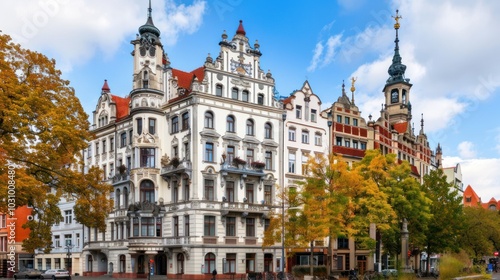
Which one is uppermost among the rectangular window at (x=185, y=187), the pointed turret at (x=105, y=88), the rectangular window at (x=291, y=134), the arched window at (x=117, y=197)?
the pointed turret at (x=105, y=88)

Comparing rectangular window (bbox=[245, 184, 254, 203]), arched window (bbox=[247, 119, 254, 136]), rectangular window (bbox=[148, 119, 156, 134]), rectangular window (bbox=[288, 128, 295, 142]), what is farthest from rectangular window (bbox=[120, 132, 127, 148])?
rectangular window (bbox=[288, 128, 295, 142])

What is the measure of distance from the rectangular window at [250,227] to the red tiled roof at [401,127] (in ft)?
129

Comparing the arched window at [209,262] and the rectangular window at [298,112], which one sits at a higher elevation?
the rectangular window at [298,112]

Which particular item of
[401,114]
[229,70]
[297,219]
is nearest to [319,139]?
[229,70]

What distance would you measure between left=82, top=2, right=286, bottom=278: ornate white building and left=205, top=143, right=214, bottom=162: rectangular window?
10 cm

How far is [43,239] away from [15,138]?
19.3 ft

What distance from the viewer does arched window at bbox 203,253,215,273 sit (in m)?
53.3

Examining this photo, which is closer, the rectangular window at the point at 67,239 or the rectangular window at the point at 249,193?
the rectangular window at the point at 249,193

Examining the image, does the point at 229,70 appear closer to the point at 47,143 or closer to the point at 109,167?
the point at 109,167

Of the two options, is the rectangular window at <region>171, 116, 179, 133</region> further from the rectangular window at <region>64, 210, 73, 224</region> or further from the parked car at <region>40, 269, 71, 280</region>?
the rectangular window at <region>64, 210, 73, 224</region>

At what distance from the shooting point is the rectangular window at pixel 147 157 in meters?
57.3

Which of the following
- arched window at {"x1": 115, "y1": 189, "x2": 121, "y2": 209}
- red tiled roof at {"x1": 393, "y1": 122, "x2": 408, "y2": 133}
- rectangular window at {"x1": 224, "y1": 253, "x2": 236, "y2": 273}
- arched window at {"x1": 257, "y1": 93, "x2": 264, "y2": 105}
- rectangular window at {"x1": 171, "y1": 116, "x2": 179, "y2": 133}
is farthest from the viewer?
red tiled roof at {"x1": 393, "y1": 122, "x2": 408, "y2": 133}

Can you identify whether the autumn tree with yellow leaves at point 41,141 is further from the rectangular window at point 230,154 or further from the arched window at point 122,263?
the arched window at point 122,263

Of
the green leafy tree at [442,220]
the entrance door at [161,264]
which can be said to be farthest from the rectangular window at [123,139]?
the green leafy tree at [442,220]
